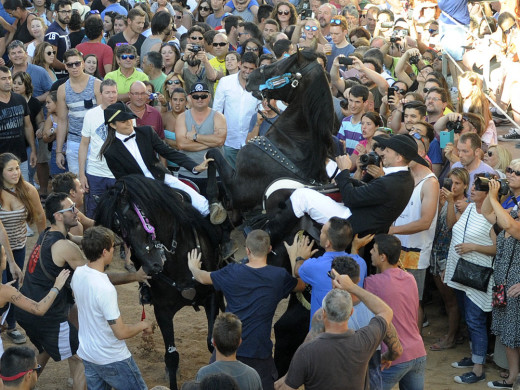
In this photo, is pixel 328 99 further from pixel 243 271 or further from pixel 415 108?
pixel 415 108

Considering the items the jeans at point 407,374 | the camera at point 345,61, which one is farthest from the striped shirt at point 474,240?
the camera at point 345,61

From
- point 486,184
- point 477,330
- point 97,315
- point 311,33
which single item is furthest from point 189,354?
point 311,33

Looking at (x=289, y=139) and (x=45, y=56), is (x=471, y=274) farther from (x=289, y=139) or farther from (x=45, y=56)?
(x=45, y=56)

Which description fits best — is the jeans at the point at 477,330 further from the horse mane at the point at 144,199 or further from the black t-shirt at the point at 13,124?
the black t-shirt at the point at 13,124

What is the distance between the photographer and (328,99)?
7.26 m

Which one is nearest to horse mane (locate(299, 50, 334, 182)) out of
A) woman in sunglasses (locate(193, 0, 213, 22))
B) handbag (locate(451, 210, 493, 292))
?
handbag (locate(451, 210, 493, 292))

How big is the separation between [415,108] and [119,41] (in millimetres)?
6428

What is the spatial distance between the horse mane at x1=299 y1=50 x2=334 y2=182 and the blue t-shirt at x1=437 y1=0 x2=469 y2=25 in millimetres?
7520

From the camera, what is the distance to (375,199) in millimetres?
6605

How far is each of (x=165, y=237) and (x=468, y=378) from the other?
3186mm

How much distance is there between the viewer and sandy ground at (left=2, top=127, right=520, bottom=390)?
8.02 meters

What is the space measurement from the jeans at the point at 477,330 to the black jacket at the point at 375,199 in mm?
1930

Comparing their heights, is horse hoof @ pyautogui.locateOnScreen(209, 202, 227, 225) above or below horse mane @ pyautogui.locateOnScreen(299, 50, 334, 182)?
below

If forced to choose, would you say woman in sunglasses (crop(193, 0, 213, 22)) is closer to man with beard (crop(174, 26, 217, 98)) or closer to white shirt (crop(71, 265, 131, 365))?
man with beard (crop(174, 26, 217, 98))
